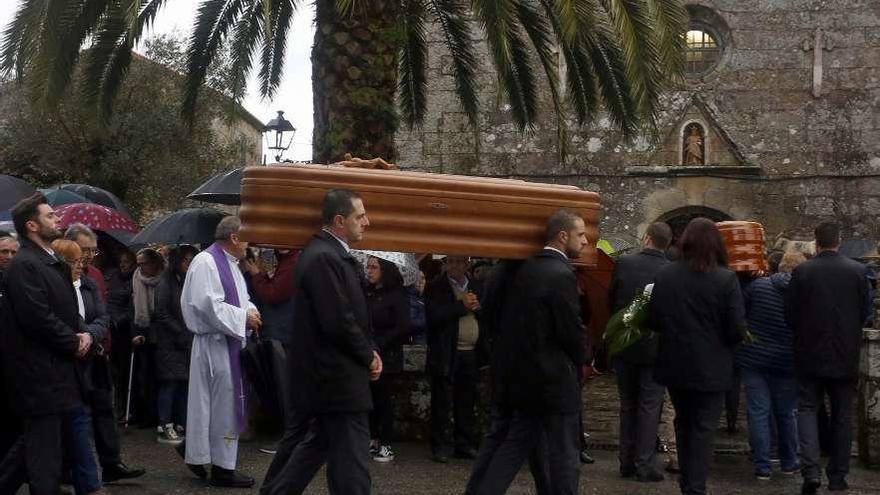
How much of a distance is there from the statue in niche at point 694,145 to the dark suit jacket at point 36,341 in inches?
531

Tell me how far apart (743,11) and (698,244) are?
12132 millimetres

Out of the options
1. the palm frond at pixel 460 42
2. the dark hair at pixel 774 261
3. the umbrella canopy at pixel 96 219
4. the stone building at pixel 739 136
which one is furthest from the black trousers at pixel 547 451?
the stone building at pixel 739 136

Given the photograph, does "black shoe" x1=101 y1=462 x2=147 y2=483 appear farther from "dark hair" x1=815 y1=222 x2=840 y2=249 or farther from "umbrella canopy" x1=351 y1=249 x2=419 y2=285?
"dark hair" x1=815 y1=222 x2=840 y2=249

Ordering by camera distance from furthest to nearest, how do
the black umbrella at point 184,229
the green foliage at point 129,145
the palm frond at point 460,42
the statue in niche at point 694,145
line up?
the green foliage at point 129,145, the statue in niche at point 694,145, the palm frond at point 460,42, the black umbrella at point 184,229

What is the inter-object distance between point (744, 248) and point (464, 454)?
2583 millimetres

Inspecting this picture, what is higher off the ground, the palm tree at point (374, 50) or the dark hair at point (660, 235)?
the palm tree at point (374, 50)

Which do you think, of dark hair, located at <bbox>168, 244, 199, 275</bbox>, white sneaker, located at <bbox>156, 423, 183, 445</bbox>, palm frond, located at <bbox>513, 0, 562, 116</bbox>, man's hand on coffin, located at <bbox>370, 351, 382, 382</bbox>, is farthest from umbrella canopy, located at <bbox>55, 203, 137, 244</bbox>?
man's hand on coffin, located at <bbox>370, 351, 382, 382</bbox>

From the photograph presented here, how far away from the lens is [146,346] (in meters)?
10.7

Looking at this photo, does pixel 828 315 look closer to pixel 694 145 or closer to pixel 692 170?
pixel 692 170

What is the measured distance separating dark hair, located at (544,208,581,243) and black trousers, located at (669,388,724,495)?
4.64 ft

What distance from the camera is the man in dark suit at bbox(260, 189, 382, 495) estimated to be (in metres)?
5.93

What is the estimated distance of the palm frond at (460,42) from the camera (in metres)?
11.3

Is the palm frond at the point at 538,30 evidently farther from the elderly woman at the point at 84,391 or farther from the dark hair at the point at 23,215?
the dark hair at the point at 23,215

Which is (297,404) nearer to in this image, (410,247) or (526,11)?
(410,247)
